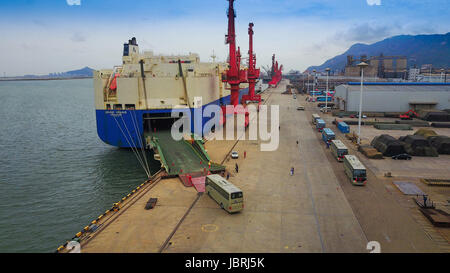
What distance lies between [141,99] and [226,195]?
24435mm

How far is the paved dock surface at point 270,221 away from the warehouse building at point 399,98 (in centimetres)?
4415

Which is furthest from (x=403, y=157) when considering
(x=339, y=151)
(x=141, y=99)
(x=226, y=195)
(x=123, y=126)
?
(x=123, y=126)

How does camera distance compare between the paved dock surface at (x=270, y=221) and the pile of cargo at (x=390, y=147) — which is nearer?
the paved dock surface at (x=270, y=221)

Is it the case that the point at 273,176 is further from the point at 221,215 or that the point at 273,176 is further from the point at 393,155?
the point at 393,155

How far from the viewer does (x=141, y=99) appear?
135 ft

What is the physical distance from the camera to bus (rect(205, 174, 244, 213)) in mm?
20875

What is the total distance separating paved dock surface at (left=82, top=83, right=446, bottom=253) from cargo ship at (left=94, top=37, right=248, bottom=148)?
14.7 meters

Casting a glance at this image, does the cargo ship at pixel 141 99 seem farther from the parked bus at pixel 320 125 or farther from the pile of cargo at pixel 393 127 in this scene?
the pile of cargo at pixel 393 127

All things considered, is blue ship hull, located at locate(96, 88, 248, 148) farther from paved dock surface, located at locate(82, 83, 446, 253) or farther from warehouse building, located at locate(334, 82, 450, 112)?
warehouse building, located at locate(334, 82, 450, 112)

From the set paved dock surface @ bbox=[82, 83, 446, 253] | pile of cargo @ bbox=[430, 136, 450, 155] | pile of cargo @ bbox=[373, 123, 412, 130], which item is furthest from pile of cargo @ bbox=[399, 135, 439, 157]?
pile of cargo @ bbox=[373, 123, 412, 130]

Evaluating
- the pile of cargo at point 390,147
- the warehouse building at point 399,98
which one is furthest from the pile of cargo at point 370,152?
the warehouse building at point 399,98

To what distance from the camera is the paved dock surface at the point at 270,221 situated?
681 inches

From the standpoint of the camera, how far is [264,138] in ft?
154
